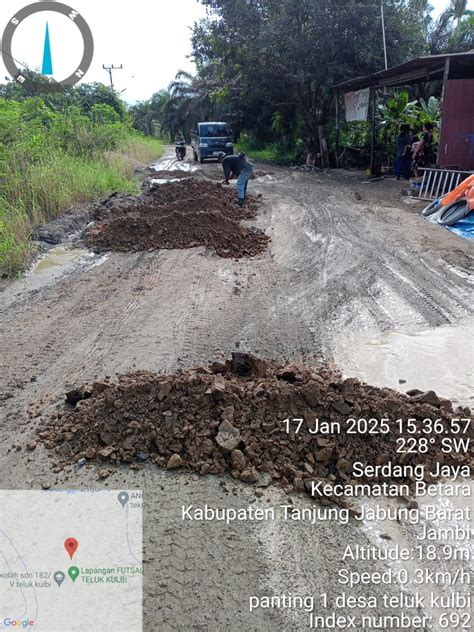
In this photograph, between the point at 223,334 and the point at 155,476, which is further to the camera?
the point at 223,334

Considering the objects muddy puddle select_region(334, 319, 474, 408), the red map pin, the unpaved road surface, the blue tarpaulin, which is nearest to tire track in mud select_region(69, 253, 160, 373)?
the unpaved road surface

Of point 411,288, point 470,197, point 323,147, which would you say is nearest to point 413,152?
point 470,197

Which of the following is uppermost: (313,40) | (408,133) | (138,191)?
(313,40)

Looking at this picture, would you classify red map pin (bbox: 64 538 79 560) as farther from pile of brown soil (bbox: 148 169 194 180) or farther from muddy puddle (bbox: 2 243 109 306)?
pile of brown soil (bbox: 148 169 194 180)

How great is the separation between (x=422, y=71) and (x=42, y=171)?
38.0 feet

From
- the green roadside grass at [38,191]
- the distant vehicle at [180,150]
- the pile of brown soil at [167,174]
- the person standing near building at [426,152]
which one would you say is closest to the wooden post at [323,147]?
the pile of brown soil at [167,174]

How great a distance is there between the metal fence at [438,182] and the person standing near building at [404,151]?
2.95 meters

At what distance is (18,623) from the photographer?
2281 mm

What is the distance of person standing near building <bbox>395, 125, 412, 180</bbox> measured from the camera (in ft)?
51.0

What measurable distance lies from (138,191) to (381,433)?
13462mm

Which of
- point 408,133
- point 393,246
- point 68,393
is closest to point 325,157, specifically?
point 408,133

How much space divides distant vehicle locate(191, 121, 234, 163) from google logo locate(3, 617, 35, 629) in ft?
88.8

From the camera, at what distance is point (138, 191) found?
15.1m

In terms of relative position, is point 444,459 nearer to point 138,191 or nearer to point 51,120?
point 138,191
